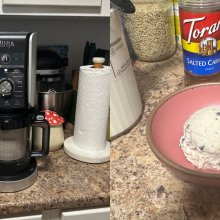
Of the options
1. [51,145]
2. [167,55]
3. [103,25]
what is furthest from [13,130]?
[103,25]

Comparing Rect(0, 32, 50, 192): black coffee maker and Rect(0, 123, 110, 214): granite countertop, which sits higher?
Rect(0, 32, 50, 192): black coffee maker

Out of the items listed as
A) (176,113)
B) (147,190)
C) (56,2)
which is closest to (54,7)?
(56,2)

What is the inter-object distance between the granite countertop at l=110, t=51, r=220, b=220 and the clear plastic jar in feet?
0.66

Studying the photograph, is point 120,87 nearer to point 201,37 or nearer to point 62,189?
point 201,37

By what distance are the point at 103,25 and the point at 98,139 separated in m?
0.63

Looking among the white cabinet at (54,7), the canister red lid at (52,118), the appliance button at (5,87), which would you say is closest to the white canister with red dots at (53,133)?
the canister red lid at (52,118)

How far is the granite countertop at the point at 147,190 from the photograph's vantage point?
1.66 ft

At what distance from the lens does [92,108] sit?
0.85m

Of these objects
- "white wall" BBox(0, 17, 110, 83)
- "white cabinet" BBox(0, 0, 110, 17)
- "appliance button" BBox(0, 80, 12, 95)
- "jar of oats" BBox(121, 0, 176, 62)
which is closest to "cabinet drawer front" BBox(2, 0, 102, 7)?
"white cabinet" BBox(0, 0, 110, 17)

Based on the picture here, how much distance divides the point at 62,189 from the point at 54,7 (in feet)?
1.78

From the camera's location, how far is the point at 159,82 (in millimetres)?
896

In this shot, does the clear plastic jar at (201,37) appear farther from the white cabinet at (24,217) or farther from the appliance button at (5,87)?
the white cabinet at (24,217)

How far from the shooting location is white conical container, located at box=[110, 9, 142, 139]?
590mm

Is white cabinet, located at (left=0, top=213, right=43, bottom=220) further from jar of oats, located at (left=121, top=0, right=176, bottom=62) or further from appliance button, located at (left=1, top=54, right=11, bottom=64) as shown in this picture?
jar of oats, located at (left=121, top=0, right=176, bottom=62)
